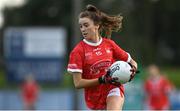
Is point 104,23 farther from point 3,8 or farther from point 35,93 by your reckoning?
point 3,8

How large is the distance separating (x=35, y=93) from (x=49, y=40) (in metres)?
3.03

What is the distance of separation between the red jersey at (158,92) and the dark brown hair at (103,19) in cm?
855

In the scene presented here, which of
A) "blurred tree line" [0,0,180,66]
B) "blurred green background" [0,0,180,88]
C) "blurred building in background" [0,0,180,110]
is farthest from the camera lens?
"blurred green background" [0,0,180,88]

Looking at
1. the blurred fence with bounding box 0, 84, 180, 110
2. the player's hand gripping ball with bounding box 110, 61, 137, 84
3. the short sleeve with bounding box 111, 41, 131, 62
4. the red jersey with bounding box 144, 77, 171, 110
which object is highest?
the short sleeve with bounding box 111, 41, 131, 62

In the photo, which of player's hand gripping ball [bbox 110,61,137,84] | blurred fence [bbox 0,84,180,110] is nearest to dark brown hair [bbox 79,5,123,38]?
player's hand gripping ball [bbox 110,61,137,84]

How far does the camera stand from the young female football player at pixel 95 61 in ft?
25.2

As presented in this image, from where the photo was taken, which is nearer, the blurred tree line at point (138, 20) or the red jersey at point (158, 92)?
the red jersey at point (158, 92)

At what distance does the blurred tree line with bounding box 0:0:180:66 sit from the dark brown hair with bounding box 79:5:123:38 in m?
29.0

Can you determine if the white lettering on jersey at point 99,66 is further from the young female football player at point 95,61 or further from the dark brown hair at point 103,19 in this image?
the dark brown hair at point 103,19

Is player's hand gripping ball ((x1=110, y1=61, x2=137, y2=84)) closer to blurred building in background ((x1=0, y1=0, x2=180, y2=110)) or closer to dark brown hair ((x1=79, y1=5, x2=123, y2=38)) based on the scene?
dark brown hair ((x1=79, y1=5, x2=123, y2=38))

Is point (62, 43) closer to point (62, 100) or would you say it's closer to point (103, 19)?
point (62, 100)

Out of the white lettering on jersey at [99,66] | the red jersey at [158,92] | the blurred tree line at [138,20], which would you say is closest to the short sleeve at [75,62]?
the white lettering on jersey at [99,66]

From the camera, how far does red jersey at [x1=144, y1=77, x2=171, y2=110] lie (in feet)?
54.4

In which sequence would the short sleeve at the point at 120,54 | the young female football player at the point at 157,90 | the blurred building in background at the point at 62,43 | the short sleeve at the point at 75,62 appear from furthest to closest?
the blurred building in background at the point at 62,43 → the young female football player at the point at 157,90 → the short sleeve at the point at 120,54 → the short sleeve at the point at 75,62
